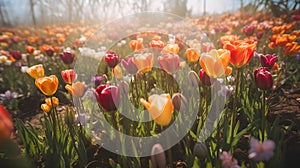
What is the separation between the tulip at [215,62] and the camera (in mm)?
1256

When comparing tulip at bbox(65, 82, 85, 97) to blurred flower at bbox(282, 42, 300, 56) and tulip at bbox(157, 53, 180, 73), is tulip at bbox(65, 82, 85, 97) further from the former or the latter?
blurred flower at bbox(282, 42, 300, 56)

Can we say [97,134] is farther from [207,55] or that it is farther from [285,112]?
[285,112]

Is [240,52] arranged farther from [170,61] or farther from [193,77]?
[170,61]

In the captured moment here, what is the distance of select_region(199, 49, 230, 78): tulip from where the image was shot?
1256 millimetres

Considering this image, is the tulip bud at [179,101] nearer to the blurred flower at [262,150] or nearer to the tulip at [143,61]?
the blurred flower at [262,150]

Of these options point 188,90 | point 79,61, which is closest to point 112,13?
point 79,61

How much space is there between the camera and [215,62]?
1292 millimetres

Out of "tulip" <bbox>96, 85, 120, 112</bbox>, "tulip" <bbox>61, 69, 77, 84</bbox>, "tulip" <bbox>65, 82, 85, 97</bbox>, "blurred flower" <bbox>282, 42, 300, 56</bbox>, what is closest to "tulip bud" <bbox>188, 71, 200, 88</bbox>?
"tulip" <bbox>96, 85, 120, 112</bbox>

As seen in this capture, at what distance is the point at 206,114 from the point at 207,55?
41 cm

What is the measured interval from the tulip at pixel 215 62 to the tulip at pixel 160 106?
434 millimetres

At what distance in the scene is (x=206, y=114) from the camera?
1541 mm

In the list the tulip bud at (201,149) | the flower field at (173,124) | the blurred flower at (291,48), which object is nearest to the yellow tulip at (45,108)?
the flower field at (173,124)

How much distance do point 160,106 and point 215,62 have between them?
0.50 meters

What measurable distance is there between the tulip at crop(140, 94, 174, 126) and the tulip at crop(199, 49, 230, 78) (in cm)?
43
